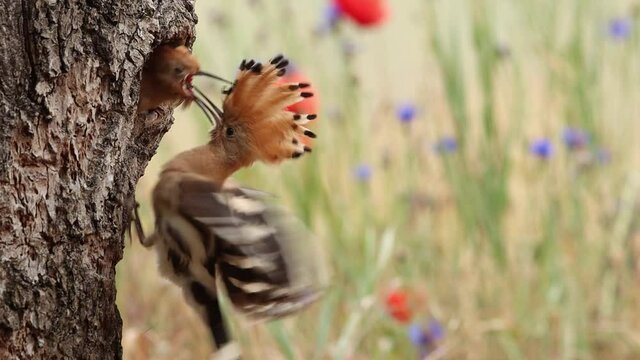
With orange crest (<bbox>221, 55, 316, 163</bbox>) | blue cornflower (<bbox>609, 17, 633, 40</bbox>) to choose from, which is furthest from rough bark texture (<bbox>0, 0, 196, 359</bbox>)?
blue cornflower (<bbox>609, 17, 633, 40</bbox>)

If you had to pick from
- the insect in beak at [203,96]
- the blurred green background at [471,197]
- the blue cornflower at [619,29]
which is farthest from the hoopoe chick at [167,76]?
the blue cornflower at [619,29]

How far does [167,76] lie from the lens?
158cm

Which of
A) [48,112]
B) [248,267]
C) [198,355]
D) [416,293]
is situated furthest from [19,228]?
[416,293]

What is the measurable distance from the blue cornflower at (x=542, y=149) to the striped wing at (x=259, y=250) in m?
2.09

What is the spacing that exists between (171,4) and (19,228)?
0.37 m

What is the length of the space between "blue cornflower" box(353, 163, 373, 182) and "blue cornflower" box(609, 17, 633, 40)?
1002mm

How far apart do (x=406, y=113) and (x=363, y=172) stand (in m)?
0.24

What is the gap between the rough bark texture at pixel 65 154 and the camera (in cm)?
149

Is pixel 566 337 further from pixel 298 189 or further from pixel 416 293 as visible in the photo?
pixel 298 189

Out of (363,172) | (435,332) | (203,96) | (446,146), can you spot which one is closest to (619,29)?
(446,146)

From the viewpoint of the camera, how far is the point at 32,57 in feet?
4.88

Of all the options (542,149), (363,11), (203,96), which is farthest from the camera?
(542,149)

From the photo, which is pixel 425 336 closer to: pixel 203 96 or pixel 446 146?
pixel 446 146

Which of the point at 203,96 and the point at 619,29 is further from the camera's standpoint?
the point at 619,29
